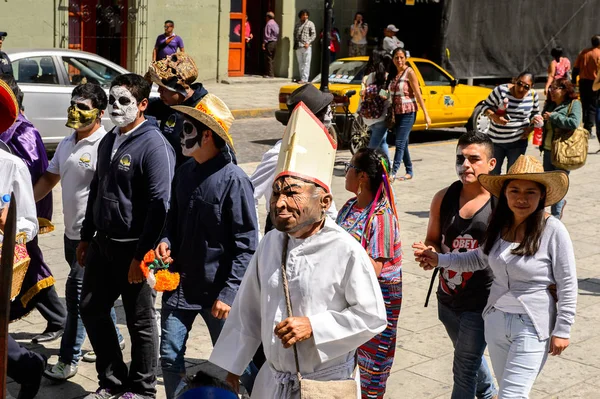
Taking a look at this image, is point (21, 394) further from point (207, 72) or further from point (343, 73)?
point (207, 72)

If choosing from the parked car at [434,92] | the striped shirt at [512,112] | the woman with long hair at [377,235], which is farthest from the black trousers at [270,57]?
the woman with long hair at [377,235]

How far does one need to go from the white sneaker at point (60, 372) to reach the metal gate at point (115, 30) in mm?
18013

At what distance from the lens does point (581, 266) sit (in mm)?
9680

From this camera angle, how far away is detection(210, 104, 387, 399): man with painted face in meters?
3.87

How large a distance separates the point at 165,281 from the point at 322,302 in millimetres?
1509

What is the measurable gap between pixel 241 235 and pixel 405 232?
5.86m

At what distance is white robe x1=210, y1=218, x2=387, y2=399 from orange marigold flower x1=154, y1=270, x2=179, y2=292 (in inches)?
49.2

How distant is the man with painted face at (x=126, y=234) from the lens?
5.67m

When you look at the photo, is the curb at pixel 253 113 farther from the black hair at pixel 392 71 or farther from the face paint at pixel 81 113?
the face paint at pixel 81 113

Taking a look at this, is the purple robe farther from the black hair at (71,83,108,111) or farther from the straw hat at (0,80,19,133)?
the straw hat at (0,80,19,133)

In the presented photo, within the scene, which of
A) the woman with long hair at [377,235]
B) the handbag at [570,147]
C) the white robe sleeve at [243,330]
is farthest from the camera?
the handbag at [570,147]

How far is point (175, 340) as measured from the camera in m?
5.24

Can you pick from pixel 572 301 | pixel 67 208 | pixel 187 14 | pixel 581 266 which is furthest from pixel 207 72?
pixel 572 301

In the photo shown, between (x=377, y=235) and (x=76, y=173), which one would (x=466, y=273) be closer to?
(x=377, y=235)
